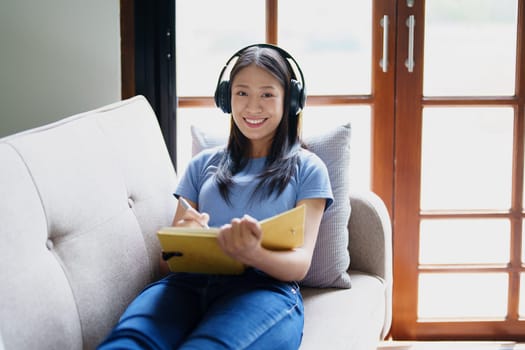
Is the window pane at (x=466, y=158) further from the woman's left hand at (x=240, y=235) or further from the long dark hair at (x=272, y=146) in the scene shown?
the woman's left hand at (x=240, y=235)

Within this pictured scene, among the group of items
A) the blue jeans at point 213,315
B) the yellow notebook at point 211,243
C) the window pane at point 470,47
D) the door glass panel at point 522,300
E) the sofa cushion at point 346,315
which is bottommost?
the door glass panel at point 522,300

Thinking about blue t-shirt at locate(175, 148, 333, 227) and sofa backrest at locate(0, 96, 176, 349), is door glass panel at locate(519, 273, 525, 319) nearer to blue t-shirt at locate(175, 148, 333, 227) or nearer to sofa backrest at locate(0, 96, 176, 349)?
blue t-shirt at locate(175, 148, 333, 227)

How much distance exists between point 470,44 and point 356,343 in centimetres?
123

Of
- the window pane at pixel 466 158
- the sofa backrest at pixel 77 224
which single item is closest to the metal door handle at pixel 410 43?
the window pane at pixel 466 158

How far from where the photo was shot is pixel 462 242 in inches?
98.0

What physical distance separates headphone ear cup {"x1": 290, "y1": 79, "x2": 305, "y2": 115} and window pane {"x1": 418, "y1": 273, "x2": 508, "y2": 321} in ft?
3.42

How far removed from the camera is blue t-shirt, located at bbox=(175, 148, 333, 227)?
164 centimetres

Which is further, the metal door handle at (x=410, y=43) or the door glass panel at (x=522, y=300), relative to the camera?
the door glass panel at (x=522, y=300)

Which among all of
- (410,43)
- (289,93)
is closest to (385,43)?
(410,43)

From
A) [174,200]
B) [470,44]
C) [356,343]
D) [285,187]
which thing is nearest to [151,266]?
[174,200]

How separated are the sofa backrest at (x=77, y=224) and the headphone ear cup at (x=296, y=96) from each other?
40 centimetres

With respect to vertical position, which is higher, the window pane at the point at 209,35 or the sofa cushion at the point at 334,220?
the window pane at the point at 209,35

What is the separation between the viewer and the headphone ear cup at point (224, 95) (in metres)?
1.79

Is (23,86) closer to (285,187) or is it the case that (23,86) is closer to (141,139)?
(141,139)
